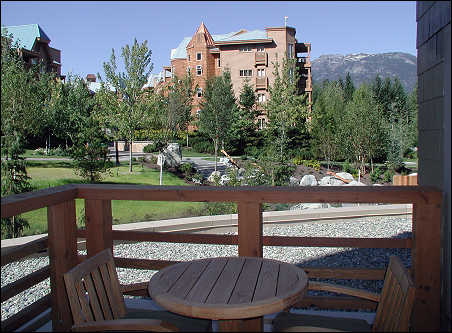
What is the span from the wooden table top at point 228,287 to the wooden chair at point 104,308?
0.42 feet

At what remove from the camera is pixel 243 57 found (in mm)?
35781

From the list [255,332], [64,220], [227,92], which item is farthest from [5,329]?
[227,92]

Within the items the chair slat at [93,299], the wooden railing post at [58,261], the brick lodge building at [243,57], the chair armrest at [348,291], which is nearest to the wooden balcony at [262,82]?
the brick lodge building at [243,57]

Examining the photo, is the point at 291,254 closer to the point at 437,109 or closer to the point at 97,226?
the point at 97,226

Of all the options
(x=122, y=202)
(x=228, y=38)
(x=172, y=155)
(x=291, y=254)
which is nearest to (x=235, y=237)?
(x=291, y=254)

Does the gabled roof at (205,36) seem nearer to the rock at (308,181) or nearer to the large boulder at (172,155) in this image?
the large boulder at (172,155)

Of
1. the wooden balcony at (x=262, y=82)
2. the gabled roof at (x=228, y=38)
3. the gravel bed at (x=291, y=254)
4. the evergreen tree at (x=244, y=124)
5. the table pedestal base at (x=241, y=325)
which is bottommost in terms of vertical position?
the gravel bed at (x=291, y=254)

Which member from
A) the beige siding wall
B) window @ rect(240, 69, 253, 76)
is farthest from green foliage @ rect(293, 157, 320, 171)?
window @ rect(240, 69, 253, 76)

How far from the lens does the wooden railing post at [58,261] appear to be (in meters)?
2.80

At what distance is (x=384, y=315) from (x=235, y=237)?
4.39 feet

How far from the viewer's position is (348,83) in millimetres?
44688

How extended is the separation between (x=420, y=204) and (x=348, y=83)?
44334mm

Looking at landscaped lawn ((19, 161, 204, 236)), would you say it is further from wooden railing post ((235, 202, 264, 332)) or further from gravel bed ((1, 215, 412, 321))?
wooden railing post ((235, 202, 264, 332))

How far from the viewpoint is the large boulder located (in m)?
18.0
